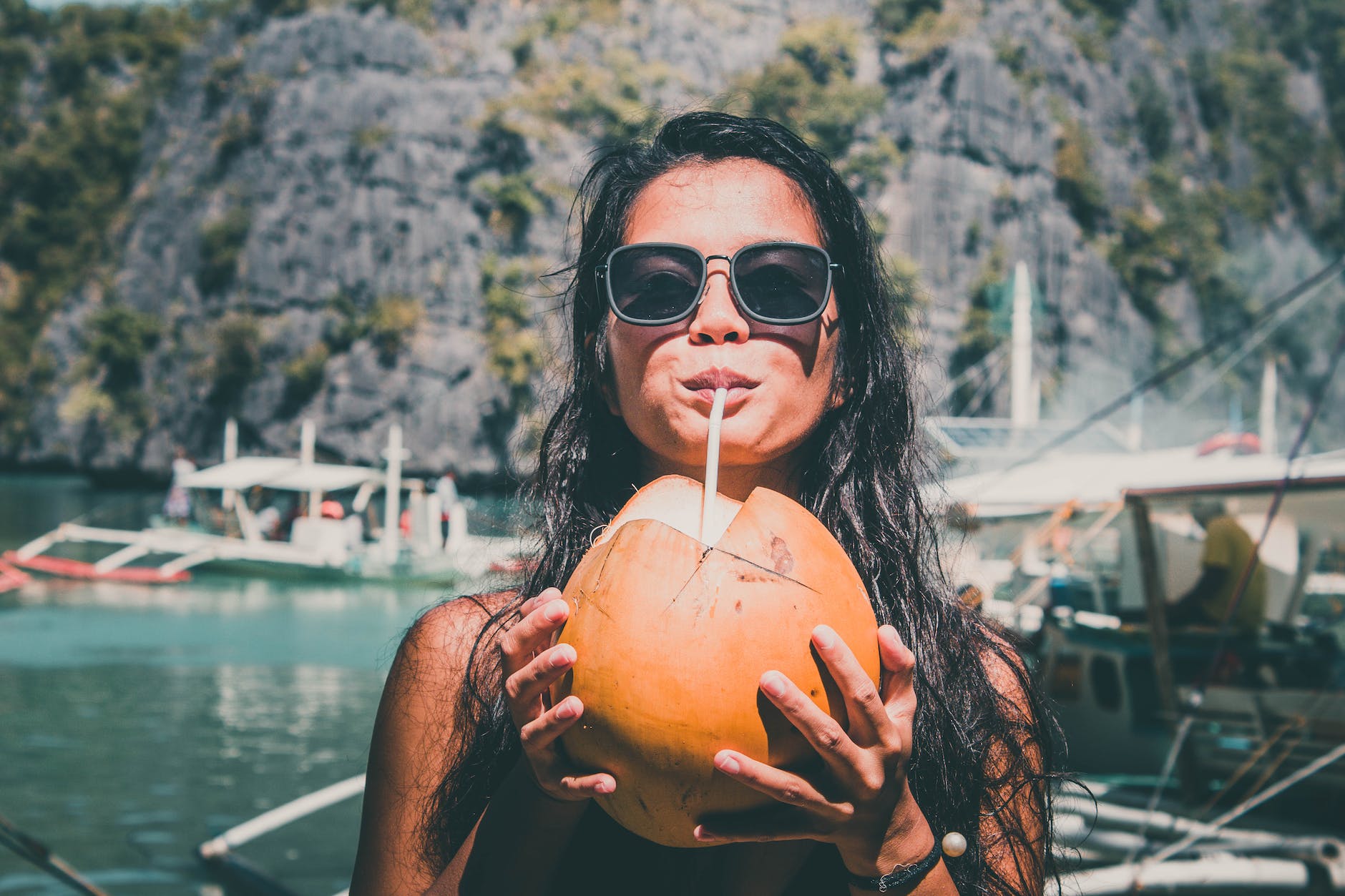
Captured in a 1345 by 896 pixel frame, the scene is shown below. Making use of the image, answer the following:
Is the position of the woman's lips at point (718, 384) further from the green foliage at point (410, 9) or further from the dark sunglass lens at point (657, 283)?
the green foliage at point (410, 9)

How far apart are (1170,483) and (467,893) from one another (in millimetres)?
6851

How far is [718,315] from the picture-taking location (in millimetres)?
1372

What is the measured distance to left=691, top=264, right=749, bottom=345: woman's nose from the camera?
1.37m

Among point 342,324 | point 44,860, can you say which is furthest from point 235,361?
point 44,860

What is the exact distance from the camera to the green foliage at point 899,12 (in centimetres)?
4662

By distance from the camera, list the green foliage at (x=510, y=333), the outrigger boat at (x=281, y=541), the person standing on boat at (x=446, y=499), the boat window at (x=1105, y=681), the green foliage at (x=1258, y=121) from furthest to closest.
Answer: the green foliage at (x=1258, y=121)
the green foliage at (x=510, y=333)
the person standing on boat at (x=446, y=499)
the outrigger boat at (x=281, y=541)
the boat window at (x=1105, y=681)

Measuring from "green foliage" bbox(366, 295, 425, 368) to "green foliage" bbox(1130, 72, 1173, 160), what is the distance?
32.4 m

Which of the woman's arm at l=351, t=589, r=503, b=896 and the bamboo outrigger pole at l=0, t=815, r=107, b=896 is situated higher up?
the woman's arm at l=351, t=589, r=503, b=896

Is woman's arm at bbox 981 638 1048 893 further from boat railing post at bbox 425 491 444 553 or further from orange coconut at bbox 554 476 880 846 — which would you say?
boat railing post at bbox 425 491 444 553

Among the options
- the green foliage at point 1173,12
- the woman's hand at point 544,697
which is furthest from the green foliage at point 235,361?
the green foliage at point 1173,12

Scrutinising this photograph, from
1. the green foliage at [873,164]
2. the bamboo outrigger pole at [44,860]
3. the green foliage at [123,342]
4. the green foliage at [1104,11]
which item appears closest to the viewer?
the bamboo outrigger pole at [44,860]

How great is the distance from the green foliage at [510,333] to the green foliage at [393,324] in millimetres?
2419

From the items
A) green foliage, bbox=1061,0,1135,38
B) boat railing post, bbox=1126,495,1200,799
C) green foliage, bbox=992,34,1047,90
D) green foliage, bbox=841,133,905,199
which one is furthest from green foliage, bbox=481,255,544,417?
boat railing post, bbox=1126,495,1200,799

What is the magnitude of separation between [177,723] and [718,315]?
10.7 metres
